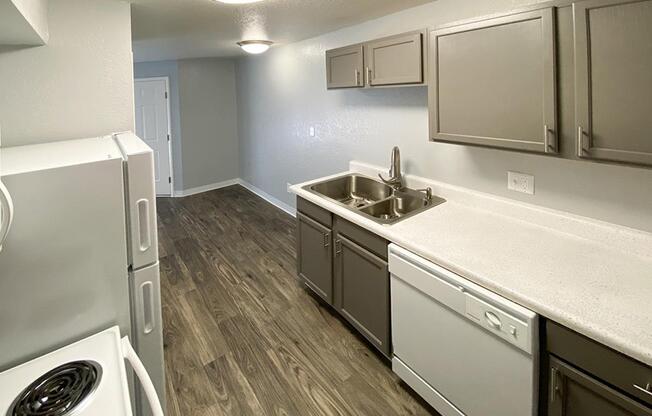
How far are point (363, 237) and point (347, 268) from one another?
320 millimetres

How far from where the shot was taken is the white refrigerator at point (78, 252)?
1146 mm

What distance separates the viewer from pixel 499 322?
4.55 feet

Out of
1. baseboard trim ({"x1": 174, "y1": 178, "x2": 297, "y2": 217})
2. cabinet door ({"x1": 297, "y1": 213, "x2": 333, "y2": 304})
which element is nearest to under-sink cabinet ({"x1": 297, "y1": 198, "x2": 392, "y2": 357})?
cabinet door ({"x1": 297, "y1": 213, "x2": 333, "y2": 304})

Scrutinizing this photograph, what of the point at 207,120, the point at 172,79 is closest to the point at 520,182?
the point at 207,120

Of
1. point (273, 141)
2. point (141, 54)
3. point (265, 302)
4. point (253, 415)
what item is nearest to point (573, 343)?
point (253, 415)

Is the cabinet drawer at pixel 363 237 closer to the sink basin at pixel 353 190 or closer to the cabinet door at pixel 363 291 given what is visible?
the cabinet door at pixel 363 291

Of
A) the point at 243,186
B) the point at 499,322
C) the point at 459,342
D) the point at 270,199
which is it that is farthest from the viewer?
the point at 243,186

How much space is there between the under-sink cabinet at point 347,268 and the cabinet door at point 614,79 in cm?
107

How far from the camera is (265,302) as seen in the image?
295cm

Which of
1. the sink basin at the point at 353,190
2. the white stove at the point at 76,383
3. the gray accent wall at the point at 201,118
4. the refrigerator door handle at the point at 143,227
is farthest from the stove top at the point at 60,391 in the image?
the gray accent wall at the point at 201,118

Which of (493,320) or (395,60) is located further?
(395,60)

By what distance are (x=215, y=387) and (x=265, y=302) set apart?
912mm

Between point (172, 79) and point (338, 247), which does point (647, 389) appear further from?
point (172, 79)

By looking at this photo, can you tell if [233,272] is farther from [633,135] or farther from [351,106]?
[633,135]
